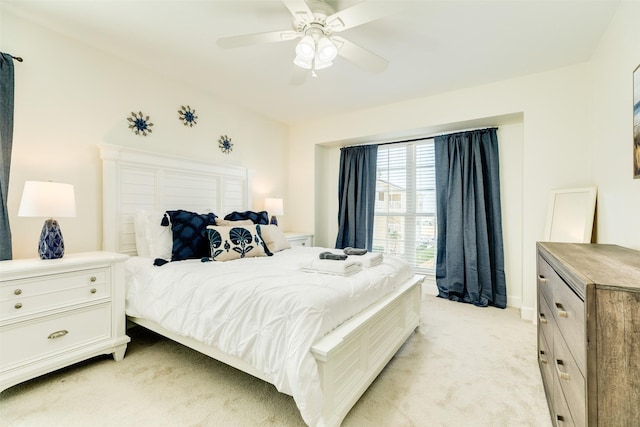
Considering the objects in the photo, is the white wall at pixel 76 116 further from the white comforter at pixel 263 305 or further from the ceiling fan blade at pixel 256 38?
the ceiling fan blade at pixel 256 38

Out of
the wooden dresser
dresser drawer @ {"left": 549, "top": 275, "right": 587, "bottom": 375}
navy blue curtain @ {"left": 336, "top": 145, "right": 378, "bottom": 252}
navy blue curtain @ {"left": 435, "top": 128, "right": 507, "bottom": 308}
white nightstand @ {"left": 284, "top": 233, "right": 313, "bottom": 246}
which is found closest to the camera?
the wooden dresser

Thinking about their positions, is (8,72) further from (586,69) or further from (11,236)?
(586,69)

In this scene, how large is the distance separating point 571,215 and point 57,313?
166 inches

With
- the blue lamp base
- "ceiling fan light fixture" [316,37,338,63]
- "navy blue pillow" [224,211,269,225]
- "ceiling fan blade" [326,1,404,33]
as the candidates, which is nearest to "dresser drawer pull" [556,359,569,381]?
"ceiling fan blade" [326,1,404,33]

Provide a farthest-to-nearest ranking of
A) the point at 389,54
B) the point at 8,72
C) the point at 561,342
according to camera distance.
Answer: the point at 389,54 → the point at 8,72 → the point at 561,342

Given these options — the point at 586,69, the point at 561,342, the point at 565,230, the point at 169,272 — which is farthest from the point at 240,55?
the point at 565,230

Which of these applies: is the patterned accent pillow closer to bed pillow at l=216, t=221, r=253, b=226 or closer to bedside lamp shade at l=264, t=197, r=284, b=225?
bed pillow at l=216, t=221, r=253, b=226

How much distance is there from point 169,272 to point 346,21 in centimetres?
209

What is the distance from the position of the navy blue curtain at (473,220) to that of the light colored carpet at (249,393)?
1092mm

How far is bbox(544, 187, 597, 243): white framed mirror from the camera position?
8.24 ft

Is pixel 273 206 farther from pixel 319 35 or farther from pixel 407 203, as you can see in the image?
pixel 319 35

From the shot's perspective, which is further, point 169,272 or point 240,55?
point 240,55

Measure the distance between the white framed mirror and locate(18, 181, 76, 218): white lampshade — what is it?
4.13 m

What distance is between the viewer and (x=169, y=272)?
2.10m
